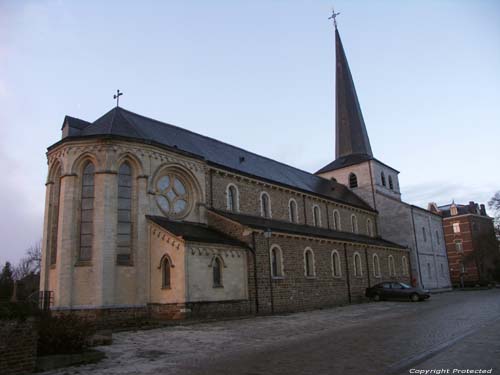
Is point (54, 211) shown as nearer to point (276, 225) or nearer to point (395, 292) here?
point (276, 225)

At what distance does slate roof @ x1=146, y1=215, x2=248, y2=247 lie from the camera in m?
20.2

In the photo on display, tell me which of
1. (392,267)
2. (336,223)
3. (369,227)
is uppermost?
(369,227)

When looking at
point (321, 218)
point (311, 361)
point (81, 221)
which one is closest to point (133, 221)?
point (81, 221)

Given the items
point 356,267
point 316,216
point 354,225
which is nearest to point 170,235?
point 316,216

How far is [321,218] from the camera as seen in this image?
34750mm

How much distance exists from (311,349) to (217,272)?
1105cm

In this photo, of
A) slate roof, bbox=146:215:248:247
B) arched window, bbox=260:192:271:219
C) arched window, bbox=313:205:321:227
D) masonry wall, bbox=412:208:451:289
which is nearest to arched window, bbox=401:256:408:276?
masonry wall, bbox=412:208:451:289

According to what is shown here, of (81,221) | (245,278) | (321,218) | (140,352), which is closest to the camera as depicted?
(140,352)

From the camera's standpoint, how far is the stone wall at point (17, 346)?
8250mm

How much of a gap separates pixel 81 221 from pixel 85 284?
3.06 meters

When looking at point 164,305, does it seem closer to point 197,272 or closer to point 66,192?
point 197,272

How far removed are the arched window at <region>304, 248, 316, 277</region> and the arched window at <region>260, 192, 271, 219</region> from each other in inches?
148

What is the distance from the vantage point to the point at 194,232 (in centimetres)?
2158
